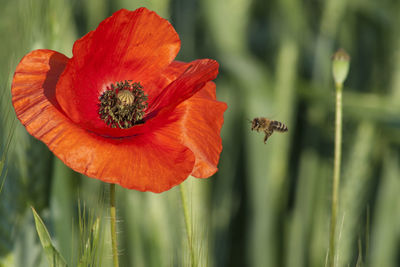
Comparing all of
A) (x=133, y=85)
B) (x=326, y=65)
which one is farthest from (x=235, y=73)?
(x=133, y=85)

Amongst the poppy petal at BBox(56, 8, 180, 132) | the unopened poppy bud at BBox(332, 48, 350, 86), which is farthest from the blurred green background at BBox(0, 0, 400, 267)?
the unopened poppy bud at BBox(332, 48, 350, 86)

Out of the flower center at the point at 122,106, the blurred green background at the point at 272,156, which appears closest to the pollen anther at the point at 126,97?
the flower center at the point at 122,106

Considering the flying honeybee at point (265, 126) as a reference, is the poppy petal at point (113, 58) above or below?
above

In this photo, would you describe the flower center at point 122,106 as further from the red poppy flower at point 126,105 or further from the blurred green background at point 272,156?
the blurred green background at point 272,156

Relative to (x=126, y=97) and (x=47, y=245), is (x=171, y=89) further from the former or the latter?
(x=47, y=245)

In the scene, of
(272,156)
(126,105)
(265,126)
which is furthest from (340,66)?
(272,156)

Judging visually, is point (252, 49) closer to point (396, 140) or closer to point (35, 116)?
point (396, 140)
